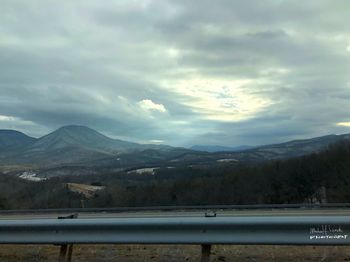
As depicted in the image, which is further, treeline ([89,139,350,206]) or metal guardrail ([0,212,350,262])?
treeline ([89,139,350,206])

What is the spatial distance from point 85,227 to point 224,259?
7.00 ft

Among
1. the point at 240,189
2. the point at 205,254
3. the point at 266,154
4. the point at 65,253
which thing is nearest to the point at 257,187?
the point at 240,189

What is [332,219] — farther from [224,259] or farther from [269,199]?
[269,199]

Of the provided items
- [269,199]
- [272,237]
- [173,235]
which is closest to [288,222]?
[272,237]

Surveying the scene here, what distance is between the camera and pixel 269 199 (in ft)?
136

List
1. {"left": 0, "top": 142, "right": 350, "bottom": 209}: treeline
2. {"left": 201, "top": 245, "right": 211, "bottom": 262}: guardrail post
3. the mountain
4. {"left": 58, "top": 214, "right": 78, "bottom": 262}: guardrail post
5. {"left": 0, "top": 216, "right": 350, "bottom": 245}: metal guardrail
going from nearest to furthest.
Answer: {"left": 0, "top": 216, "right": 350, "bottom": 245}: metal guardrail < {"left": 201, "top": 245, "right": 211, "bottom": 262}: guardrail post < {"left": 58, "top": 214, "right": 78, "bottom": 262}: guardrail post < {"left": 0, "top": 142, "right": 350, "bottom": 209}: treeline < the mountain

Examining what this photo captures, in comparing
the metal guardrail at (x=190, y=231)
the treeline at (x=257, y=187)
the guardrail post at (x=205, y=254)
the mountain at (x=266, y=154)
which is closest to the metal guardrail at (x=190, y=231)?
the metal guardrail at (x=190, y=231)

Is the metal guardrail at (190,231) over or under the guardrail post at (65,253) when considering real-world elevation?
over

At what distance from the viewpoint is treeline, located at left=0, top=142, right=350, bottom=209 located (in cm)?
4134

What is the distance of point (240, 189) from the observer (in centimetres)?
4312

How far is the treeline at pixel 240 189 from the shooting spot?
136 feet

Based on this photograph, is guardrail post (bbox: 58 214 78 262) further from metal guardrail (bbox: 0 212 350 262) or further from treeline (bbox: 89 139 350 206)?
treeline (bbox: 89 139 350 206)

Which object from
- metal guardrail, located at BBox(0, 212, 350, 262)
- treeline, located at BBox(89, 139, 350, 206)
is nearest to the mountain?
treeline, located at BBox(89, 139, 350, 206)

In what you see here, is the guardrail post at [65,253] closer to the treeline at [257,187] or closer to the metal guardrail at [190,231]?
the metal guardrail at [190,231]
